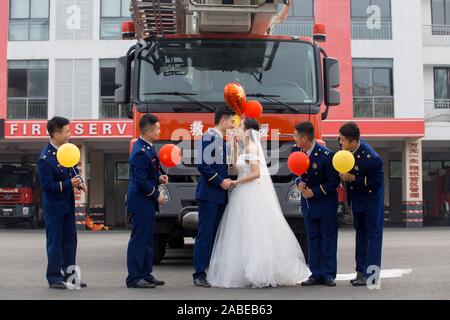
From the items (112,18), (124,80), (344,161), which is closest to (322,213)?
(344,161)

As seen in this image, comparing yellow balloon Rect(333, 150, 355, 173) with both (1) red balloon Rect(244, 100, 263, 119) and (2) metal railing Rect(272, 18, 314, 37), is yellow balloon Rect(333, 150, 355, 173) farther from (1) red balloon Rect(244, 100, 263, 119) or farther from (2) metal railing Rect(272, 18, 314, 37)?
(2) metal railing Rect(272, 18, 314, 37)

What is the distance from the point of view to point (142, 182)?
7395 millimetres

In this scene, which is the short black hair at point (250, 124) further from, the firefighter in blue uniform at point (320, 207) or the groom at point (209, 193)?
the firefighter in blue uniform at point (320, 207)

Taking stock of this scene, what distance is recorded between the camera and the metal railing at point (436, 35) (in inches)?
1155

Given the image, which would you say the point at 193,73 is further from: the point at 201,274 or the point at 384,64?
the point at 384,64

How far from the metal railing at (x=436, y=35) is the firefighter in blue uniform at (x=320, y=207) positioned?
2323cm

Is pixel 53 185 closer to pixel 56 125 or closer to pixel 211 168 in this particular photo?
pixel 56 125

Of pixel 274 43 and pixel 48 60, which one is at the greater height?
pixel 48 60

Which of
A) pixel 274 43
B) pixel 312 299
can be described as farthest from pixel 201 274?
pixel 274 43

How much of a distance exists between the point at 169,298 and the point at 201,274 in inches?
40.1

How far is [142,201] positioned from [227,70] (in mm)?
2812

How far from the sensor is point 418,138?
27672 millimetres

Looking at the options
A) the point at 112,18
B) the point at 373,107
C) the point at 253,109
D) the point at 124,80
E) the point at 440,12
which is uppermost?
the point at 440,12

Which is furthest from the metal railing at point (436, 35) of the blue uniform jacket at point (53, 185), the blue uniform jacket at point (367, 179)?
the blue uniform jacket at point (53, 185)
